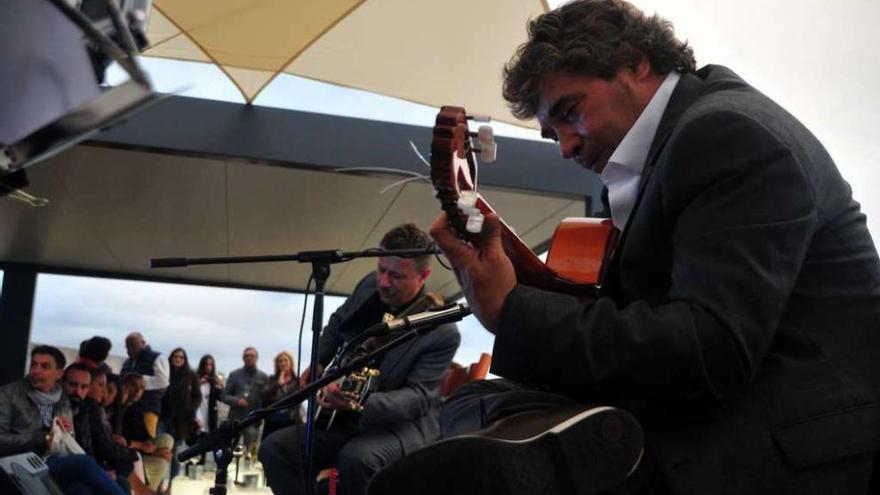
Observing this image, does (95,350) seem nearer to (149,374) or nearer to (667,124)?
(149,374)

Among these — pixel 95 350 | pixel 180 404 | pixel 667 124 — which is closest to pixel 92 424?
pixel 95 350

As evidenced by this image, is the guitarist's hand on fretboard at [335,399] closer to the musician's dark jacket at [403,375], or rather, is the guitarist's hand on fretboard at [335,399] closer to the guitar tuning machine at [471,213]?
the musician's dark jacket at [403,375]

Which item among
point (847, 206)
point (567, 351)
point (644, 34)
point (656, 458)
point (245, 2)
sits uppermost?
point (245, 2)

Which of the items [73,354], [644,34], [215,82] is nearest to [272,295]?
[73,354]

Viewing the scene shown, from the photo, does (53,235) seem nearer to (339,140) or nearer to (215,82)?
(215,82)

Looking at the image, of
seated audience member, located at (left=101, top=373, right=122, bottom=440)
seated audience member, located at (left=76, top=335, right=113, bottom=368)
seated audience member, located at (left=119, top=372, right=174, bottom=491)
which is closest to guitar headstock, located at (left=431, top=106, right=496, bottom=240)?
seated audience member, located at (left=76, top=335, right=113, bottom=368)

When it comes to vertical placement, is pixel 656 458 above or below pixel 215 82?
below

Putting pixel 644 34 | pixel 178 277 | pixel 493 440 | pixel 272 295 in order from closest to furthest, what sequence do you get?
pixel 493 440, pixel 644 34, pixel 178 277, pixel 272 295

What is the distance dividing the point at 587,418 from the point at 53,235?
10391 millimetres

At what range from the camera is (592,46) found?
1.44 metres

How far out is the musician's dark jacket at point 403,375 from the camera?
10.4 feet

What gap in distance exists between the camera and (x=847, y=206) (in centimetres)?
121

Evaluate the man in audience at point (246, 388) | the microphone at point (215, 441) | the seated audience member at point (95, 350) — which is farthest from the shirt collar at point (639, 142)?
the man in audience at point (246, 388)

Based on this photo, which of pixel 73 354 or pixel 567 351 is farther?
pixel 73 354
